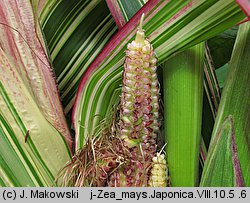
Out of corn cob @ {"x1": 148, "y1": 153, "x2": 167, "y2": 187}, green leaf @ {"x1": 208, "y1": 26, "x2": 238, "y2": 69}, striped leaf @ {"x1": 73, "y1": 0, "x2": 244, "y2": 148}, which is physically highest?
green leaf @ {"x1": 208, "y1": 26, "x2": 238, "y2": 69}

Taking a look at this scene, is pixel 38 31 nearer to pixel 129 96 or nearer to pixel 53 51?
pixel 53 51

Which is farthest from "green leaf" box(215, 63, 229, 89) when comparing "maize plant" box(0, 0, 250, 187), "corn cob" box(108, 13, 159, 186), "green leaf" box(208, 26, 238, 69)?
"corn cob" box(108, 13, 159, 186)

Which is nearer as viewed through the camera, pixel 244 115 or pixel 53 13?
pixel 244 115

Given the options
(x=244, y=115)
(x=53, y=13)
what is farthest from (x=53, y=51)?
(x=244, y=115)

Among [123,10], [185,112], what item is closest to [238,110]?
[185,112]

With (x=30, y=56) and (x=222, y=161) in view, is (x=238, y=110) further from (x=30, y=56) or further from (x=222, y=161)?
(x=30, y=56)

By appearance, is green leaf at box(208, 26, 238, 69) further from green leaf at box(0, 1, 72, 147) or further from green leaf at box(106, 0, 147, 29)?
green leaf at box(0, 1, 72, 147)

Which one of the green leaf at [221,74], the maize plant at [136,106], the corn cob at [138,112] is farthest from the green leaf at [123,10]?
the green leaf at [221,74]
